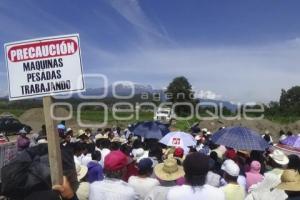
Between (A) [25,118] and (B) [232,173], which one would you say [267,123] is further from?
(B) [232,173]

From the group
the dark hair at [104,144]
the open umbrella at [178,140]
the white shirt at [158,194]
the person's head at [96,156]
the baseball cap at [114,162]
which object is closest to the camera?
the baseball cap at [114,162]

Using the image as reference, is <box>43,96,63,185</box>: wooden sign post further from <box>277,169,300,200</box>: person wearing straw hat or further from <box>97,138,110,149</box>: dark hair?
<box>97,138,110,149</box>: dark hair

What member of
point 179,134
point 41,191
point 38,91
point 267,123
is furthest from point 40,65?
point 267,123

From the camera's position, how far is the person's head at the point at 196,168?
4109 mm

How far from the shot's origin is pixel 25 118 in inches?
2343

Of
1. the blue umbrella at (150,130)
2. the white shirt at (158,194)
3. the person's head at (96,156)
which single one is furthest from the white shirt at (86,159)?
the blue umbrella at (150,130)

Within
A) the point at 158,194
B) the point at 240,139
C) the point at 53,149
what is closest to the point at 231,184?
the point at 158,194

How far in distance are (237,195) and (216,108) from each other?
204 ft

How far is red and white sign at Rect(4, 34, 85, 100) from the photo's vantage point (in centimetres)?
378

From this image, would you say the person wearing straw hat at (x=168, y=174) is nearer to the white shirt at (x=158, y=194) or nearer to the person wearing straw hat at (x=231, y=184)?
the white shirt at (x=158, y=194)

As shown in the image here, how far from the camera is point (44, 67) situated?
3.81 metres

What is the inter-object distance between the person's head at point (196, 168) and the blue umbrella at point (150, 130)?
32.5 feet

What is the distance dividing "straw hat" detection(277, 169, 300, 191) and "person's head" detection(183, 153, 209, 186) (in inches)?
41.2

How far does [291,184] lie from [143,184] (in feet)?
6.60
